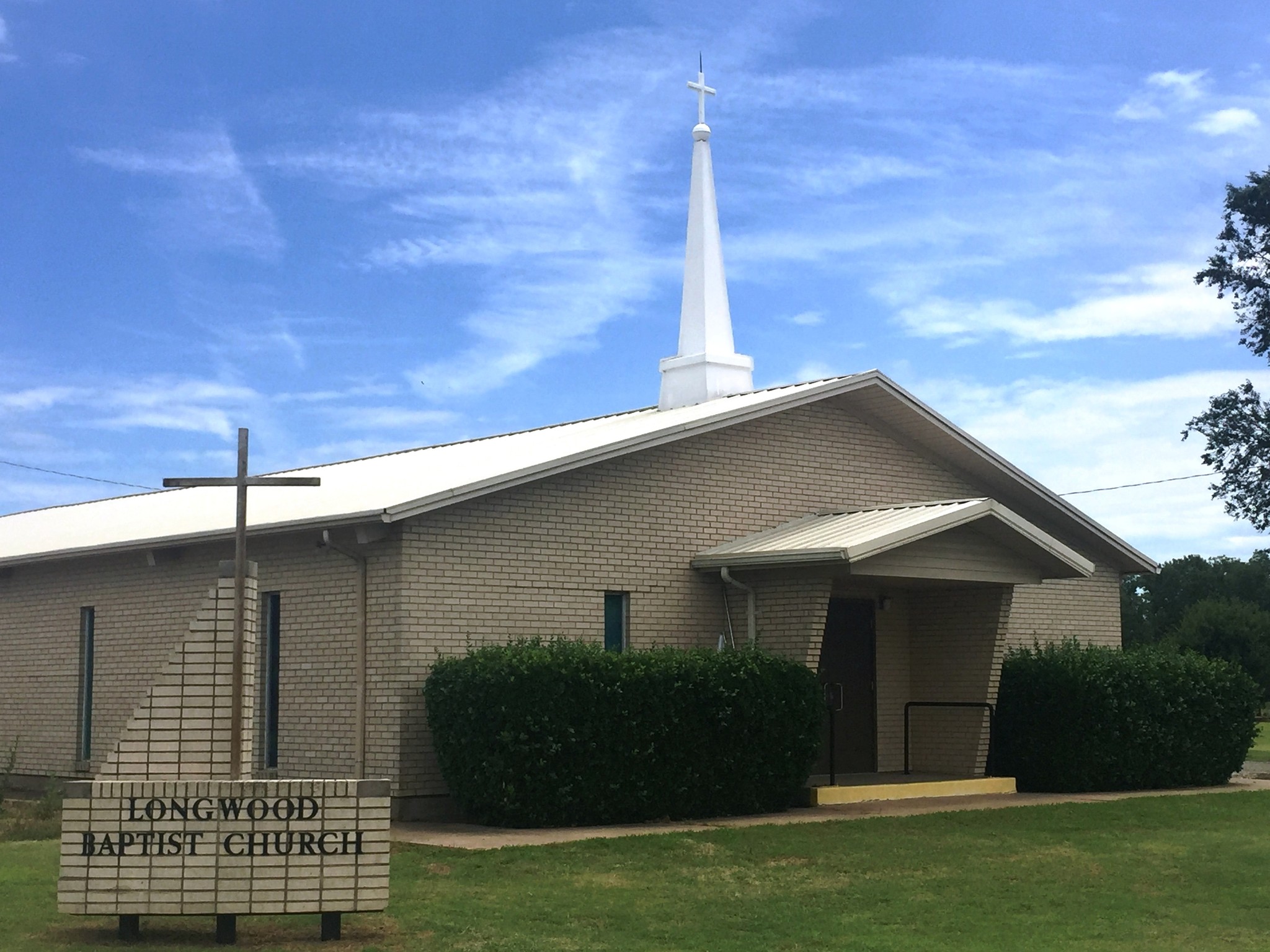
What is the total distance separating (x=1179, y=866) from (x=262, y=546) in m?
10.6

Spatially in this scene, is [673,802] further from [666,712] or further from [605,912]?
[605,912]

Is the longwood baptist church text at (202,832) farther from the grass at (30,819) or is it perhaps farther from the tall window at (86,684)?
the tall window at (86,684)

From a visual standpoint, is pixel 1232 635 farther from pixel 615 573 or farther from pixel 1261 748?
pixel 615 573

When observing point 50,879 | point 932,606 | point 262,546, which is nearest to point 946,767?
point 932,606

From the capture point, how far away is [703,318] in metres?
25.2

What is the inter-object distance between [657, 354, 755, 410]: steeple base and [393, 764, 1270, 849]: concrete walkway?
770 centimetres

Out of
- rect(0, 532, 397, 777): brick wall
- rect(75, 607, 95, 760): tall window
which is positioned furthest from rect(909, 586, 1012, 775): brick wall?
rect(75, 607, 95, 760): tall window

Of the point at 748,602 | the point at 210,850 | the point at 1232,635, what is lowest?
the point at 210,850

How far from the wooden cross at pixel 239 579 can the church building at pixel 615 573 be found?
19.1 feet

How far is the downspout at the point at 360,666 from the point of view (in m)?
16.9

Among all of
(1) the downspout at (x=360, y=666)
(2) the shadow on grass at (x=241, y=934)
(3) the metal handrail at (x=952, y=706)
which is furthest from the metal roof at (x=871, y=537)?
(2) the shadow on grass at (x=241, y=934)

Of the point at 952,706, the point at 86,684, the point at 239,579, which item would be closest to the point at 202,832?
the point at 239,579

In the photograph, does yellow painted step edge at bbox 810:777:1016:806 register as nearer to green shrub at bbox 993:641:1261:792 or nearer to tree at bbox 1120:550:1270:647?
green shrub at bbox 993:641:1261:792

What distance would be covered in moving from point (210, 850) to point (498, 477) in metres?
7.39
